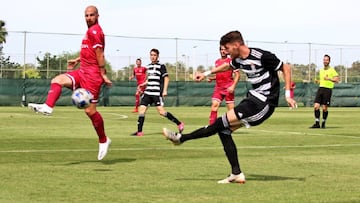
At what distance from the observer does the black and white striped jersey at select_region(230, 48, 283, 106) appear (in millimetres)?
8961

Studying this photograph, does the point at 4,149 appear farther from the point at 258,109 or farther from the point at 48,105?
the point at 258,109

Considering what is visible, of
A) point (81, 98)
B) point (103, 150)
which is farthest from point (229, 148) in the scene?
point (103, 150)

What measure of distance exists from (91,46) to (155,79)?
7.38m

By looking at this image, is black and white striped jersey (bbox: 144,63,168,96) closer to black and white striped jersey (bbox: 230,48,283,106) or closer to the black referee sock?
the black referee sock

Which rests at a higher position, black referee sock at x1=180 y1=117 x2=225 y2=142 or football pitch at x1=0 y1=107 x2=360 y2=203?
black referee sock at x1=180 y1=117 x2=225 y2=142

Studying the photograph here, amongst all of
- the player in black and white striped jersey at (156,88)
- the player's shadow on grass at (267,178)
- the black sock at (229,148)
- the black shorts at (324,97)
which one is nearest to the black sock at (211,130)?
the black sock at (229,148)

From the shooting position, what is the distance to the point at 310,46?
180ft

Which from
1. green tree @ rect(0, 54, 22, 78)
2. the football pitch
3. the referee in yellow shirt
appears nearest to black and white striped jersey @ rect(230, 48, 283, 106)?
the football pitch

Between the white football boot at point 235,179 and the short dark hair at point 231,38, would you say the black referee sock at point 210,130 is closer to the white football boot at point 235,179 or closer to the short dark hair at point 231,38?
the white football boot at point 235,179

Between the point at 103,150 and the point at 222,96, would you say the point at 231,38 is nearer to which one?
the point at 103,150

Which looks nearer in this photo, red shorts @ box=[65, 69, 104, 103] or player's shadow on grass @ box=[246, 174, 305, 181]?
player's shadow on grass @ box=[246, 174, 305, 181]

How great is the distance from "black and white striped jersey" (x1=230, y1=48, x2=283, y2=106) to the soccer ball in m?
2.60

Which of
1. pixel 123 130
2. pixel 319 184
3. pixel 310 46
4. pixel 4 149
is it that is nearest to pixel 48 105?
pixel 4 149

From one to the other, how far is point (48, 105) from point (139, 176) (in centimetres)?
200
